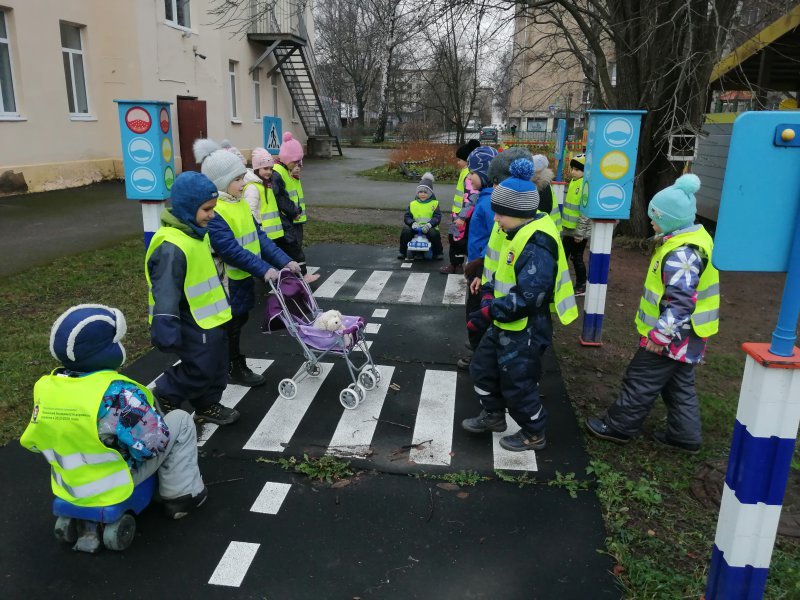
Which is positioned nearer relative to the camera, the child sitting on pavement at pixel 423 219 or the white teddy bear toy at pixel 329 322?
the white teddy bear toy at pixel 329 322

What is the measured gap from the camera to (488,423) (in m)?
4.38

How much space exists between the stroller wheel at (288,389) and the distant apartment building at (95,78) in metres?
8.21

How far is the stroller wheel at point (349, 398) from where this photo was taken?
15.5 feet

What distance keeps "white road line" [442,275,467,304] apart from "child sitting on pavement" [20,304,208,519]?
5046mm

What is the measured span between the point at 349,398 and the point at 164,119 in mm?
3082

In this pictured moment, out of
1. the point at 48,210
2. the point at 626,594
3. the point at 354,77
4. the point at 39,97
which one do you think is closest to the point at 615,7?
the point at 626,594

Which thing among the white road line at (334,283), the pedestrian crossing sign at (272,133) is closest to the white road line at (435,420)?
the white road line at (334,283)

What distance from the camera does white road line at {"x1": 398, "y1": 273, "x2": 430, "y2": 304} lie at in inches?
307

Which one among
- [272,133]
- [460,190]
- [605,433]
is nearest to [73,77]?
[272,133]

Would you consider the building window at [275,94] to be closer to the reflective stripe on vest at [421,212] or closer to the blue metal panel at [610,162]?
the reflective stripe on vest at [421,212]

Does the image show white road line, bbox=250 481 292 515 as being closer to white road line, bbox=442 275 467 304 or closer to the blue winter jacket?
the blue winter jacket

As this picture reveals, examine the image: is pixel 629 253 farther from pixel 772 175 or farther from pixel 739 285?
pixel 772 175

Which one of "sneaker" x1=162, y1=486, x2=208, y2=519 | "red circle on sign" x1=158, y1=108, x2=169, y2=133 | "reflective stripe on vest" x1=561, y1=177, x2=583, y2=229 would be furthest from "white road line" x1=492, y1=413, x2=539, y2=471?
"reflective stripe on vest" x1=561, y1=177, x2=583, y2=229

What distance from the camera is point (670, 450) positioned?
168 inches
